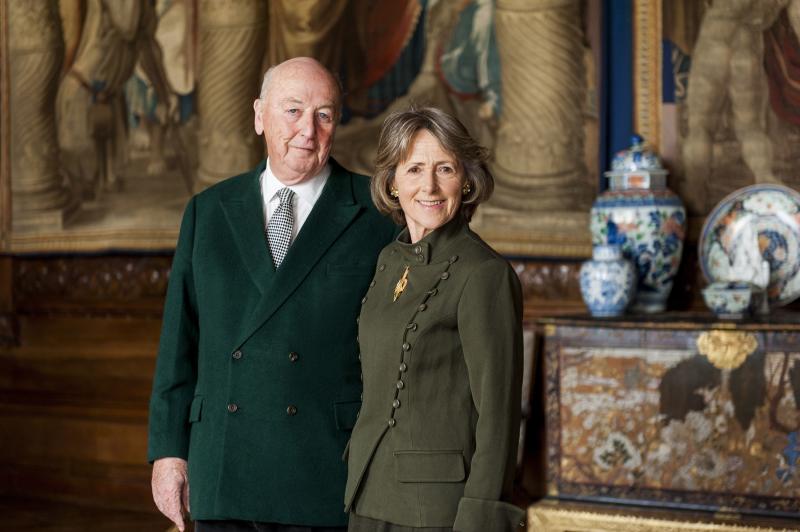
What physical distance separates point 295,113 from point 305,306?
0.51 meters

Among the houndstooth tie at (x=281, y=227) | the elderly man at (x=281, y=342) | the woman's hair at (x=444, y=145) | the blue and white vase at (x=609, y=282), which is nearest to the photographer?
the woman's hair at (x=444, y=145)

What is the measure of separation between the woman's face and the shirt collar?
559 mm

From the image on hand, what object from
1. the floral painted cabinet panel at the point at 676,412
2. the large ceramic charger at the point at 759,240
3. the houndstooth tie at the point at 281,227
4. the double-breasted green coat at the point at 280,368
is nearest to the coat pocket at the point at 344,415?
the double-breasted green coat at the point at 280,368

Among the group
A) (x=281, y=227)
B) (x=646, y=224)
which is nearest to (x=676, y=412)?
(x=646, y=224)

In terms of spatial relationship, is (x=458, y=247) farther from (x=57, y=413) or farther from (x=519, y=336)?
(x=57, y=413)

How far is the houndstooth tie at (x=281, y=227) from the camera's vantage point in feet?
10.6

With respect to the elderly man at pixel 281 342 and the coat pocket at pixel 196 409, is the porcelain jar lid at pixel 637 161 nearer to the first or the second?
the elderly man at pixel 281 342

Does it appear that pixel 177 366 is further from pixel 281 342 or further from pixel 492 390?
pixel 492 390

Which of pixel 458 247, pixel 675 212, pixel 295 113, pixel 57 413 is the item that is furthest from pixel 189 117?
pixel 458 247

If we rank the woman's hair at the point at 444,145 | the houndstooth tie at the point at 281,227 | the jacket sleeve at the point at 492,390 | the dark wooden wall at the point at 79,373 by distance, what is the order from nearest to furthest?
the jacket sleeve at the point at 492,390 < the woman's hair at the point at 444,145 < the houndstooth tie at the point at 281,227 < the dark wooden wall at the point at 79,373

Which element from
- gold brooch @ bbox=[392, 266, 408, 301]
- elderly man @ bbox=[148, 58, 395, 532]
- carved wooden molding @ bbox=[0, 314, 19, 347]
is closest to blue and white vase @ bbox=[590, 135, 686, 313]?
elderly man @ bbox=[148, 58, 395, 532]

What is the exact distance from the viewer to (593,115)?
21.2ft

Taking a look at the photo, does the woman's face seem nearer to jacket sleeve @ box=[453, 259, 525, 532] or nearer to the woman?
the woman

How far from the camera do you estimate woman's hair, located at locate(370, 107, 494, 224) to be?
271 cm
